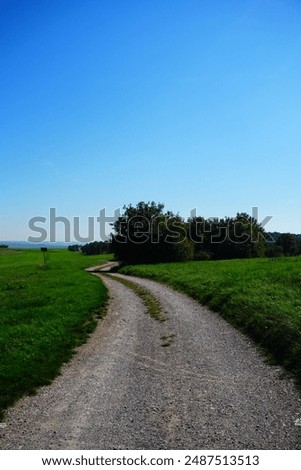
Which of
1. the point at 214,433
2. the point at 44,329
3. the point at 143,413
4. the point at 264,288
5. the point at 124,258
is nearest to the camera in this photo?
the point at 214,433

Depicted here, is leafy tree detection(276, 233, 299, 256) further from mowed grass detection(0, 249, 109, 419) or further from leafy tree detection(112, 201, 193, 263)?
mowed grass detection(0, 249, 109, 419)

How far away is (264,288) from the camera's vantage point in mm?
23125

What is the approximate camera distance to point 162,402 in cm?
961

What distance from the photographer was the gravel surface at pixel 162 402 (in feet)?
25.4

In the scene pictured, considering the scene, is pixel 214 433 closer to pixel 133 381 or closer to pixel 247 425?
pixel 247 425

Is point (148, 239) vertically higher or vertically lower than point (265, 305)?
higher

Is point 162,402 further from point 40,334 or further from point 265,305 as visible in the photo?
point 265,305

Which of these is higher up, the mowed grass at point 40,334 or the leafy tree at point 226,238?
the leafy tree at point 226,238

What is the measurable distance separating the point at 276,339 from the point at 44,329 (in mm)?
10822

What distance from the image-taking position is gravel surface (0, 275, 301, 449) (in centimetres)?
775

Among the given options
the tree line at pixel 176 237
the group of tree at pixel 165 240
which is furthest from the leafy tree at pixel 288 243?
the group of tree at pixel 165 240

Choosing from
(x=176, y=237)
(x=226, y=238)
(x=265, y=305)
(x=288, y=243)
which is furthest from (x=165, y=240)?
(x=288, y=243)

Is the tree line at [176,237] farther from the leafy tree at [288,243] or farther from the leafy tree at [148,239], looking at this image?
the leafy tree at [288,243]
